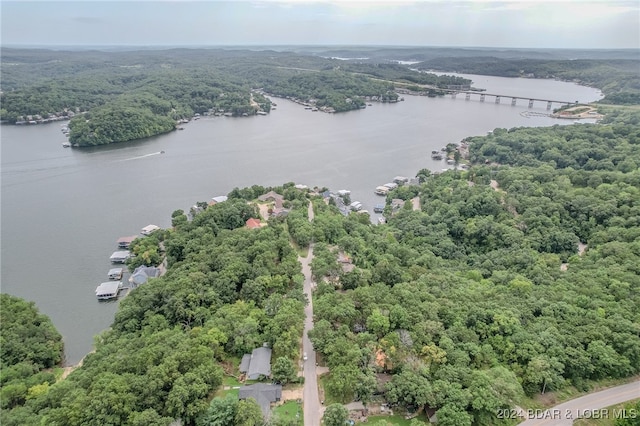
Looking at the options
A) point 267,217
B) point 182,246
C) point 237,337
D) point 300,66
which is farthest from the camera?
point 300,66

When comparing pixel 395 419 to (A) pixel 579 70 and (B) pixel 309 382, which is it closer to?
(B) pixel 309 382

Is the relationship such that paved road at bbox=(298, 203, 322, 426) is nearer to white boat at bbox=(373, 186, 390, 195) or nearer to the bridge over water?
white boat at bbox=(373, 186, 390, 195)

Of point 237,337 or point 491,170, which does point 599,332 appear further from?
point 491,170

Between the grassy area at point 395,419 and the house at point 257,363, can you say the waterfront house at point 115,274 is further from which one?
the grassy area at point 395,419

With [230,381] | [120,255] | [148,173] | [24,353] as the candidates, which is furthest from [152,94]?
[230,381]

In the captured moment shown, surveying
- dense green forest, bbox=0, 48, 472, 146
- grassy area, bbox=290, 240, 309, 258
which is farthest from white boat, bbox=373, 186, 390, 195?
dense green forest, bbox=0, 48, 472, 146

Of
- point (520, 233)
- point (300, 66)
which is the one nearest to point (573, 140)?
point (520, 233)
